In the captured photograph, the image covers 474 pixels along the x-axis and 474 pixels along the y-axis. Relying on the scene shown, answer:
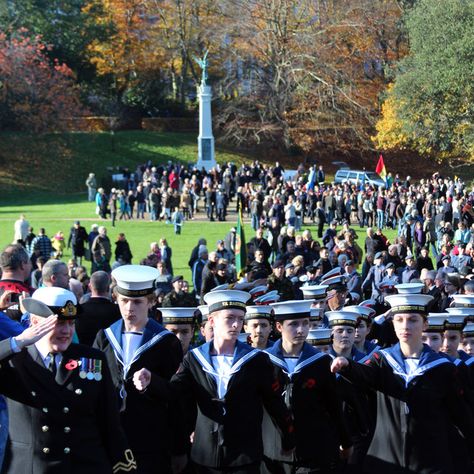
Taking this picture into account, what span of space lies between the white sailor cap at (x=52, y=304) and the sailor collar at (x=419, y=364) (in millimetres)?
2817

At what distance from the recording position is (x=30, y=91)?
6044 centimetres

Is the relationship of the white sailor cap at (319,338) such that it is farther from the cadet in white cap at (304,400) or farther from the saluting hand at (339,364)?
the saluting hand at (339,364)

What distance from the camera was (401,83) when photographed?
5544 cm

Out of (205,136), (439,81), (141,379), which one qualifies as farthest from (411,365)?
(205,136)

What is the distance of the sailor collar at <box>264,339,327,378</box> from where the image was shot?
834cm

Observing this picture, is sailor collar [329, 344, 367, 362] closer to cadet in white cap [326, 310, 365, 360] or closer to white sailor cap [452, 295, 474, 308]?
cadet in white cap [326, 310, 365, 360]

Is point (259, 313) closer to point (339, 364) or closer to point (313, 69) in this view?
point (339, 364)

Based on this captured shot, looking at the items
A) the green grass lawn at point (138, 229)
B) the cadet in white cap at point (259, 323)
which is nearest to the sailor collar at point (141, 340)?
the cadet in white cap at point (259, 323)

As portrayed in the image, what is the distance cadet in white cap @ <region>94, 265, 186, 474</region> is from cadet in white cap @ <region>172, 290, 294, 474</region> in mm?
190

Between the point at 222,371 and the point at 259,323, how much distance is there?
1280 millimetres

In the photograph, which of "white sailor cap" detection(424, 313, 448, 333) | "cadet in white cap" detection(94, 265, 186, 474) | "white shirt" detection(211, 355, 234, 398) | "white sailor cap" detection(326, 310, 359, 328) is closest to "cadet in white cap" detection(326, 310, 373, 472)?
"white sailor cap" detection(326, 310, 359, 328)

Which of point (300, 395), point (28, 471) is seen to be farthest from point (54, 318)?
point (300, 395)

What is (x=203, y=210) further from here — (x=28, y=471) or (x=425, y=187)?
(x=28, y=471)

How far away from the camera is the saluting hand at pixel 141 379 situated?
287 inches
